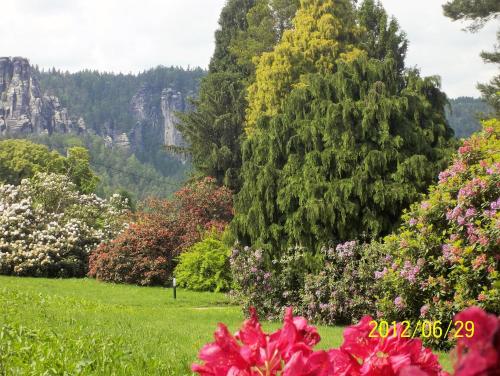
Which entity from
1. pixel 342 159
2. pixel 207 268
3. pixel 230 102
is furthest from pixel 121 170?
pixel 342 159

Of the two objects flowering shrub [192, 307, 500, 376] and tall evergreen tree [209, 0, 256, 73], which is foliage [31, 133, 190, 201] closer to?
tall evergreen tree [209, 0, 256, 73]

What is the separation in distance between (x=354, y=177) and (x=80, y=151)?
149 feet

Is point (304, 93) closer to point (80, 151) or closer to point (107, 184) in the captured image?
point (80, 151)

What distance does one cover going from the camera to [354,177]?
13.2m

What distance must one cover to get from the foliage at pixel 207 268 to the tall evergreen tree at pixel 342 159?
7.39m

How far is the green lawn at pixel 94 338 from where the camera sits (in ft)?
19.8

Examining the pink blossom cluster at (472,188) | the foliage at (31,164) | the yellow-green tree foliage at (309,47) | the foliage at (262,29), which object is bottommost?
the pink blossom cluster at (472,188)

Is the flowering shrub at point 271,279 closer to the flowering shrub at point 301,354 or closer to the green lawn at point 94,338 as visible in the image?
the green lawn at point 94,338

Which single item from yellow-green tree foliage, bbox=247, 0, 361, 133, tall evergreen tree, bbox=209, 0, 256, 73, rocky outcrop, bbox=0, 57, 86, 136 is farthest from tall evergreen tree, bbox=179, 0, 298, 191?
rocky outcrop, bbox=0, 57, 86, 136

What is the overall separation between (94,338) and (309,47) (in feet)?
71.5

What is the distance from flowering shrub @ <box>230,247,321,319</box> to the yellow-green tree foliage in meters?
13.8

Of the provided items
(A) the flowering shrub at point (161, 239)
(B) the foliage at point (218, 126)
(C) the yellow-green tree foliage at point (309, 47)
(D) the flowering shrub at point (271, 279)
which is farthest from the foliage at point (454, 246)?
(B) the foliage at point (218, 126)

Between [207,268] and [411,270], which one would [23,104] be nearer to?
[207,268]

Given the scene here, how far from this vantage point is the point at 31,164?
4884cm
